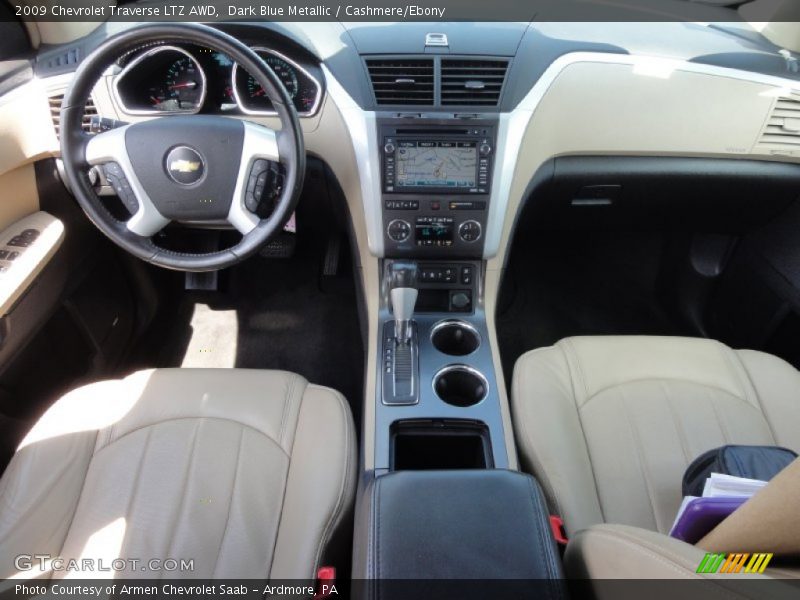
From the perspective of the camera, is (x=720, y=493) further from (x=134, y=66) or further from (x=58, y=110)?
(x=58, y=110)

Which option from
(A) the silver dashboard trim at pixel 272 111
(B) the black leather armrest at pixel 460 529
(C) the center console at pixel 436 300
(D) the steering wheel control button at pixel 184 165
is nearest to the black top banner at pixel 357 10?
(A) the silver dashboard trim at pixel 272 111

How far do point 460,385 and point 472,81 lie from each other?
790 millimetres

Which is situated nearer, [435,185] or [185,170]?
[185,170]

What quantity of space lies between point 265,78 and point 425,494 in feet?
2.83

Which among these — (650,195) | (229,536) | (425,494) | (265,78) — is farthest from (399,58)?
(229,536)

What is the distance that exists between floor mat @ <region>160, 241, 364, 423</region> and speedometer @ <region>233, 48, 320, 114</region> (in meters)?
0.90

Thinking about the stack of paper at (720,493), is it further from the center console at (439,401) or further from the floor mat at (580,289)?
the floor mat at (580,289)

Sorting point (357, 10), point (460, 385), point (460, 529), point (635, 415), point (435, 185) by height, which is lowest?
point (460, 385)

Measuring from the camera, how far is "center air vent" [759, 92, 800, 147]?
1543 mm

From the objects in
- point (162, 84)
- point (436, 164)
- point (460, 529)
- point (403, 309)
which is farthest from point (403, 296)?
point (162, 84)

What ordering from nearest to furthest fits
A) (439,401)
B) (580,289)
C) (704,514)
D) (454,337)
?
(704,514), (439,401), (454,337), (580,289)

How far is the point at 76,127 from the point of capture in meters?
1.21

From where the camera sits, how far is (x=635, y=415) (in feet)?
4.16

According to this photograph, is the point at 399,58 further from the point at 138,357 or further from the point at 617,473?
the point at 138,357
